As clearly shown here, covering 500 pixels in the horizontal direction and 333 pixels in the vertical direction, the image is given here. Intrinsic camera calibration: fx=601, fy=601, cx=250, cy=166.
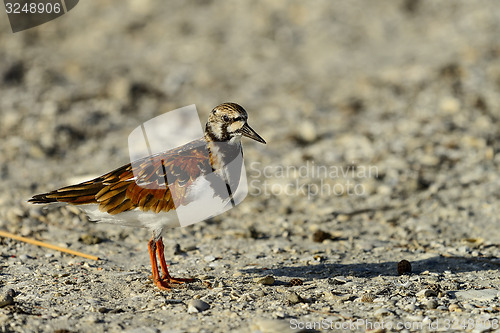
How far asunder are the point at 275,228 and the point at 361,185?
1.78 metres

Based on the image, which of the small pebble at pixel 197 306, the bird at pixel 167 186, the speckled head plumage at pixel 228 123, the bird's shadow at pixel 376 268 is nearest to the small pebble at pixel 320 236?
the bird's shadow at pixel 376 268

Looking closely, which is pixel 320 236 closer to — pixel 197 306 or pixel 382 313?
pixel 382 313

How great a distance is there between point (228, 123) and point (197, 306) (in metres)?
1.54

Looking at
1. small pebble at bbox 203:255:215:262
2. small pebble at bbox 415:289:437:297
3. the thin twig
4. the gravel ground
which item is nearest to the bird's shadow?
the gravel ground

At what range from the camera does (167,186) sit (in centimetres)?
491

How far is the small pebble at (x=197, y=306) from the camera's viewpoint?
14.9ft

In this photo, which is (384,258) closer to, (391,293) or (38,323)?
(391,293)

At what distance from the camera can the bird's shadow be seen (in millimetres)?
5535

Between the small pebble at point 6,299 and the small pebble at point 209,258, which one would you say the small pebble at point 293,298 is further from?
the small pebble at point 6,299

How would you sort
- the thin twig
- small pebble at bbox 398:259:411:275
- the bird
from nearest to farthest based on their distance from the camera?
the bird < small pebble at bbox 398:259:411:275 < the thin twig

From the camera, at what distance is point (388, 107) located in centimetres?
1086

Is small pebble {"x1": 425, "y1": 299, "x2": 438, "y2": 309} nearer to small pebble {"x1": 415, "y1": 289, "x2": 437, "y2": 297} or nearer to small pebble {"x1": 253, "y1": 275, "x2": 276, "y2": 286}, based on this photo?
small pebble {"x1": 415, "y1": 289, "x2": 437, "y2": 297}

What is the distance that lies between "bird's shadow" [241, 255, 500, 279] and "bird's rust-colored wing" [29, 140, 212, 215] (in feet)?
4.02

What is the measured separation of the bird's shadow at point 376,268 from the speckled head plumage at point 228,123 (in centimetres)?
133
